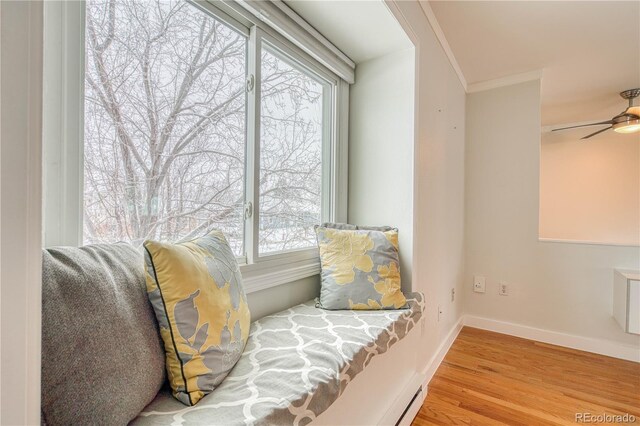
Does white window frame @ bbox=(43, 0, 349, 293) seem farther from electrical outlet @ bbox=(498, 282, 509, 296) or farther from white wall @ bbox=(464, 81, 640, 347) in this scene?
electrical outlet @ bbox=(498, 282, 509, 296)

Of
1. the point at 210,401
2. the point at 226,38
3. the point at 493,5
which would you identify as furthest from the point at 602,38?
the point at 210,401

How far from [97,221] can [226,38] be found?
0.88 metres

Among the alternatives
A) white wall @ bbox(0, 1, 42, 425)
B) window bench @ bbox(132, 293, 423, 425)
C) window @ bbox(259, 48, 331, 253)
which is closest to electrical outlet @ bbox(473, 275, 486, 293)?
window bench @ bbox(132, 293, 423, 425)

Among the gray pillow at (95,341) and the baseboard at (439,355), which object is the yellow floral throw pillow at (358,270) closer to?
→ the baseboard at (439,355)

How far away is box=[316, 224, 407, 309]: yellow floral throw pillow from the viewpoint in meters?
1.43

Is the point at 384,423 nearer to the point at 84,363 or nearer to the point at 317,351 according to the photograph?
the point at 317,351

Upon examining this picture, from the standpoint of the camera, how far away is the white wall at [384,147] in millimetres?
1674

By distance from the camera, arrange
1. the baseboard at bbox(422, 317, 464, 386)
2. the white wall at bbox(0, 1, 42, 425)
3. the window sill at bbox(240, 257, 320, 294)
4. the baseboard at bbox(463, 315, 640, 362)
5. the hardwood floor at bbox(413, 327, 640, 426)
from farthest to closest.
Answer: the baseboard at bbox(463, 315, 640, 362), the baseboard at bbox(422, 317, 464, 386), the hardwood floor at bbox(413, 327, 640, 426), the window sill at bbox(240, 257, 320, 294), the white wall at bbox(0, 1, 42, 425)

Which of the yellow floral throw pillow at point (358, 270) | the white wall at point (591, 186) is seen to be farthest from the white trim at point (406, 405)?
the white wall at point (591, 186)

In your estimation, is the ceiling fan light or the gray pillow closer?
the gray pillow

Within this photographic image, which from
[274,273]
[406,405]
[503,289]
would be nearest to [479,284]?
[503,289]

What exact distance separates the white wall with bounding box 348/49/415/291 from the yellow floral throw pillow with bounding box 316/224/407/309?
0.66 feet

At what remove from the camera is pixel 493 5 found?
1754 millimetres

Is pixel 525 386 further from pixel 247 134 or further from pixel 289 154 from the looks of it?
pixel 247 134
